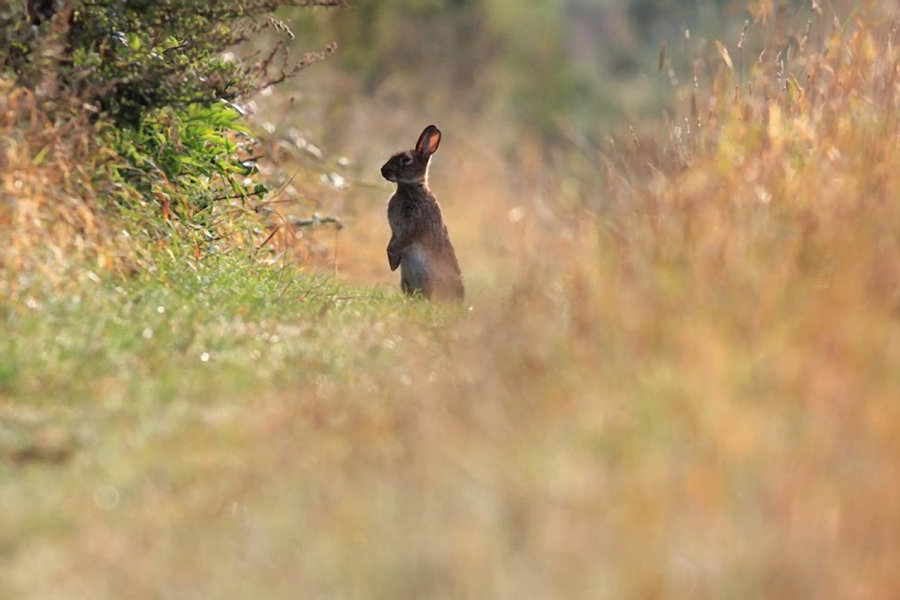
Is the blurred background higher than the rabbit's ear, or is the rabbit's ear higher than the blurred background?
the blurred background

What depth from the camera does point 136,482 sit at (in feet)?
18.1

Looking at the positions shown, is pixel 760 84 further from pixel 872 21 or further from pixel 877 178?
pixel 877 178

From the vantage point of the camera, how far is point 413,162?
10961mm

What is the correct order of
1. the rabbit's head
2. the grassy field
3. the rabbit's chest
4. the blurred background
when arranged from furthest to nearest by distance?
1. the rabbit's head
2. the rabbit's chest
3. the blurred background
4. the grassy field

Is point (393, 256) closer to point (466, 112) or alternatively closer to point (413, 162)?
point (413, 162)

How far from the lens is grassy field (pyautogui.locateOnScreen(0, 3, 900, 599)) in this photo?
4.46 m

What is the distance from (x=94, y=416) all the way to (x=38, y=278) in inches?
53.0

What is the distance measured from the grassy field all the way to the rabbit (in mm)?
1378

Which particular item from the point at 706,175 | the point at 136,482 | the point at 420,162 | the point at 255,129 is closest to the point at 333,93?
the point at 255,129

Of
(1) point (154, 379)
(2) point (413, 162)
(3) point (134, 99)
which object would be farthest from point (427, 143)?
(1) point (154, 379)

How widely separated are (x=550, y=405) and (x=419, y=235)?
504cm

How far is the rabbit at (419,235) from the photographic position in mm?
10133

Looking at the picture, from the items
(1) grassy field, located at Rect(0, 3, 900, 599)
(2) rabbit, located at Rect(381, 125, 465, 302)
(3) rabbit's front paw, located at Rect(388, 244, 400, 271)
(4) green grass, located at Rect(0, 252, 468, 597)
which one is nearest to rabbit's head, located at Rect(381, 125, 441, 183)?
(2) rabbit, located at Rect(381, 125, 465, 302)

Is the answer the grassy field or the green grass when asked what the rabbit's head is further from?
the grassy field
